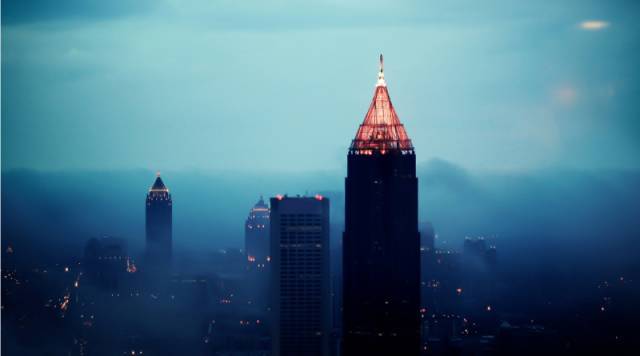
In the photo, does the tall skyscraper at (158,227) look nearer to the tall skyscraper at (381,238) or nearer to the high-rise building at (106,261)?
the high-rise building at (106,261)

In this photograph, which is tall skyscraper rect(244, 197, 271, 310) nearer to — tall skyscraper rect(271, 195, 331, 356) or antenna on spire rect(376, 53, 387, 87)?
tall skyscraper rect(271, 195, 331, 356)

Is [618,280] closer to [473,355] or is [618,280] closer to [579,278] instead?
[579,278]

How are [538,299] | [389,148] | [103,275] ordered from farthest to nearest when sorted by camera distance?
[103,275] < [538,299] < [389,148]

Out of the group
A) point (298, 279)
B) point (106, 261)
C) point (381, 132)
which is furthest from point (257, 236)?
point (381, 132)

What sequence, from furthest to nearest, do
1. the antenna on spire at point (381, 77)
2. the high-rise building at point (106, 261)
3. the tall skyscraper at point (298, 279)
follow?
the high-rise building at point (106, 261) < the tall skyscraper at point (298, 279) < the antenna on spire at point (381, 77)

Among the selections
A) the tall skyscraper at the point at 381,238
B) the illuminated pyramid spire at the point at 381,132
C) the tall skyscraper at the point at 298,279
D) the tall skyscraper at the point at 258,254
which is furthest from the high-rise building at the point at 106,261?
the illuminated pyramid spire at the point at 381,132

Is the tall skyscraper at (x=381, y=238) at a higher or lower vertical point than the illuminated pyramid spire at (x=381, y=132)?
lower

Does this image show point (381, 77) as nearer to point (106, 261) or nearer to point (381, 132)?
point (381, 132)

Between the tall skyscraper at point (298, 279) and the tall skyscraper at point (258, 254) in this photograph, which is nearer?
the tall skyscraper at point (298, 279)

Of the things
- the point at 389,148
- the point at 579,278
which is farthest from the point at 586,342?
the point at 389,148
